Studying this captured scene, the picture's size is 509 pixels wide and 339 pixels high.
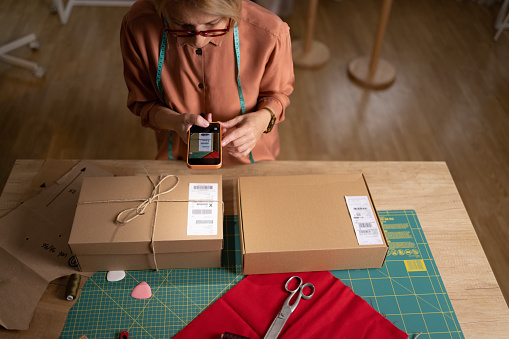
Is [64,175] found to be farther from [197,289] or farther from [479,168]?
[479,168]

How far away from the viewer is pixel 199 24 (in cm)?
106

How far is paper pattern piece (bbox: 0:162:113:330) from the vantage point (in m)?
1.09

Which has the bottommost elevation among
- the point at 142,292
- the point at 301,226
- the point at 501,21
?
the point at 501,21

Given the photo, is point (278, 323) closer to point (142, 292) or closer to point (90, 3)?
point (142, 292)

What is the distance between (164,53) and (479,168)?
2.26 m

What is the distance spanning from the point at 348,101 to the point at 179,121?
6.92 ft

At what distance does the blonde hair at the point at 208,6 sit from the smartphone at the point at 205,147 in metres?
0.30

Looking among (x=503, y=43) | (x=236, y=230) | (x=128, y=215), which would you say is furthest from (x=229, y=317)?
(x=503, y=43)

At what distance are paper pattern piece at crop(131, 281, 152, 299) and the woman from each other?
421mm

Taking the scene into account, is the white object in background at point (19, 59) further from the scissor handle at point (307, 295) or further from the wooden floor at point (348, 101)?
the scissor handle at point (307, 295)

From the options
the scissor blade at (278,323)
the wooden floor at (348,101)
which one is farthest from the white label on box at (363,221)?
the wooden floor at (348,101)

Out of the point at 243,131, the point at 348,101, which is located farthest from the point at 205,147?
the point at 348,101

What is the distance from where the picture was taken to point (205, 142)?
3.83ft

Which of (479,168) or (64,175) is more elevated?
(64,175)
